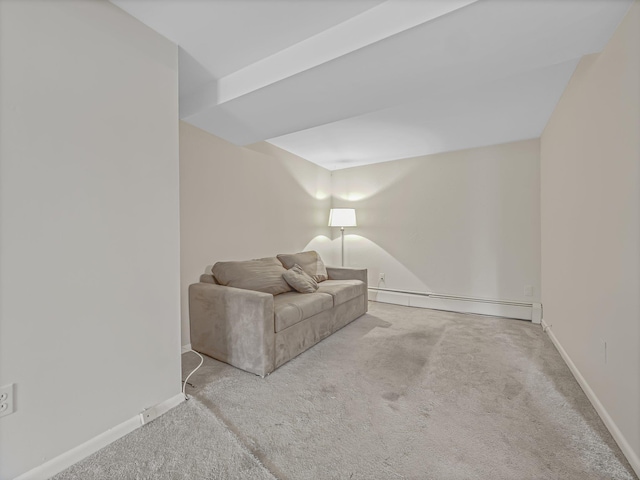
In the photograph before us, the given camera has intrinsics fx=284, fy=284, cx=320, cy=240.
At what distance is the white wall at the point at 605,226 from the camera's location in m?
1.24

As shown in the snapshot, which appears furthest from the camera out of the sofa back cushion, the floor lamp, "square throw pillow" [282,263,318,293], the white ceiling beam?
the floor lamp

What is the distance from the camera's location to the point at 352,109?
2.23 meters

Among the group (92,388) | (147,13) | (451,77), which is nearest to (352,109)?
(451,77)

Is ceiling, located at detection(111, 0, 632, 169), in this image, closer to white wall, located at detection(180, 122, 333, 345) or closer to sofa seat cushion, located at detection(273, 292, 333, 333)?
white wall, located at detection(180, 122, 333, 345)

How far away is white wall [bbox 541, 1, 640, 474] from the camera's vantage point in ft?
4.08

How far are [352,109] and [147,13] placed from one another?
1384 millimetres

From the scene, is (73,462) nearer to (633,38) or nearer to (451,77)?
(451,77)

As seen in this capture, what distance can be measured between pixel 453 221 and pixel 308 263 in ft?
6.50

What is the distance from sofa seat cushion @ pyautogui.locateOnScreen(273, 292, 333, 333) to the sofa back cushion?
11cm

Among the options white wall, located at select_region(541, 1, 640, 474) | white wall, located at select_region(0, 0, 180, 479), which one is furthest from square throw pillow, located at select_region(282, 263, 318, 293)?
white wall, located at select_region(541, 1, 640, 474)

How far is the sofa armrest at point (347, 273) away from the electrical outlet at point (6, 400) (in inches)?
117

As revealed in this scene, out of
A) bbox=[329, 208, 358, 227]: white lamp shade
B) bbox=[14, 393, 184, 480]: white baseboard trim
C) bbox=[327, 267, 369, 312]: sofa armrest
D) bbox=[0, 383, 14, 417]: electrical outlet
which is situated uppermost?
bbox=[329, 208, 358, 227]: white lamp shade

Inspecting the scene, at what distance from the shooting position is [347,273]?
366 cm

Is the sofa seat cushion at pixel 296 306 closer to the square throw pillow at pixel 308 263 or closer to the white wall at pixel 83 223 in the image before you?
the square throw pillow at pixel 308 263
